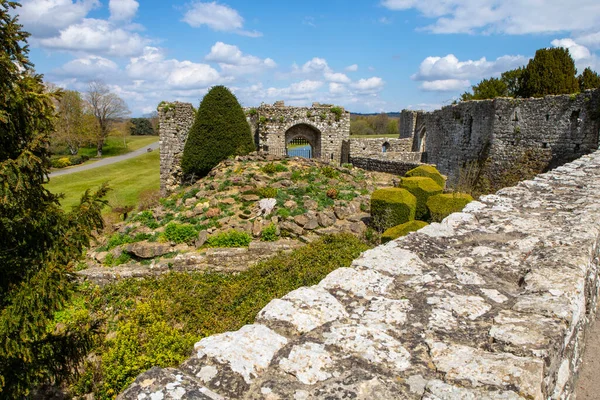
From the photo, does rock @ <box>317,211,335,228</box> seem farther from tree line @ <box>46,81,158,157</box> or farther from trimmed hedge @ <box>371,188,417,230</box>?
tree line @ <box>46,81,158,157</box>

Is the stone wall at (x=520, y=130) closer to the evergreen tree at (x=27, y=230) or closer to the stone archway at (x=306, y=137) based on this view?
the stone archway at (x=306, y=137)

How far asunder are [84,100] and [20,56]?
4418cm

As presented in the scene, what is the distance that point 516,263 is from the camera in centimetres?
319

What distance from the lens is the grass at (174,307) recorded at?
6160 mm

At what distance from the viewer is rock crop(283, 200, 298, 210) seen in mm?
12363

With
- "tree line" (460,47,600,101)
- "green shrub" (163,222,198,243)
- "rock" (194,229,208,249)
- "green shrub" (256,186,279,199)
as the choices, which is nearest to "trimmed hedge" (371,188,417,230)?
"green shrub" (256,186,279,199)

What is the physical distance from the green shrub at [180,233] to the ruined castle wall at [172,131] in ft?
31.3

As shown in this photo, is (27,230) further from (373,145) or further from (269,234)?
(373,145)

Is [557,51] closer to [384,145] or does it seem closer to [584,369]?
[384,145]

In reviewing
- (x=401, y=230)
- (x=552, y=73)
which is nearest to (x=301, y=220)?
(x=401, y=230)

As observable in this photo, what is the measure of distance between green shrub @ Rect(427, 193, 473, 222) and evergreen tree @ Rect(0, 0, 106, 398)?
7.43 metres

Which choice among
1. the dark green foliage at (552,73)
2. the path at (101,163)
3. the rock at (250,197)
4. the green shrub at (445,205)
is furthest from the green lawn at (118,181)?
the dark green foliage at (552,73)

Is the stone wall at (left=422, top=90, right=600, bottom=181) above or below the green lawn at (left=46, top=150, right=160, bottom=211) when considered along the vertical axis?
above

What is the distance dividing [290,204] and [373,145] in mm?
11925
